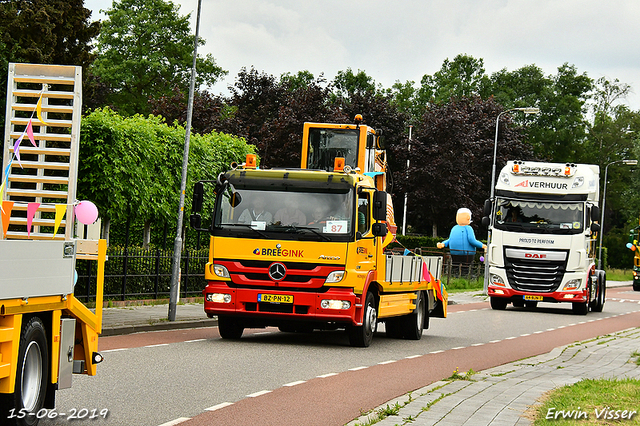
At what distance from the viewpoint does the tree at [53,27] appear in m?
28.3

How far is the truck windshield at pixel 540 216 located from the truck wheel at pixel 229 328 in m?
13.0

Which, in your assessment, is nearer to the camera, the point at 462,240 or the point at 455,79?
the point at 462,240

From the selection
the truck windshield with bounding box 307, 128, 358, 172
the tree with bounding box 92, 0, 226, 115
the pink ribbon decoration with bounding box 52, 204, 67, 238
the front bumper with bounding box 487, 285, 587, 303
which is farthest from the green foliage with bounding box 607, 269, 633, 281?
the pink ribbon decoration with bounding box 52, 204, 67, 238

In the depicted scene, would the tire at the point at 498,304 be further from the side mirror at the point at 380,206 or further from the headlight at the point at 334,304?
the headlight at the point at 334,304

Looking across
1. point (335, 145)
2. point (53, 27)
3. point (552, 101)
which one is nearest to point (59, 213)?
point (335, 145)

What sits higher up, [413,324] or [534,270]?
[534,270]

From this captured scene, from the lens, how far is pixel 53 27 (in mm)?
30078

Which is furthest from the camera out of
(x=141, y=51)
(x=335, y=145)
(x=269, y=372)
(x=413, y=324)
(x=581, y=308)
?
(x=141, y=51)

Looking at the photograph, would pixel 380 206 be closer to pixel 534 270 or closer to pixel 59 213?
pixel 59 213

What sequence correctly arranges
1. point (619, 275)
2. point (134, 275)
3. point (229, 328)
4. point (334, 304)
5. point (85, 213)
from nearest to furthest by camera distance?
point (85, 213) < point (334, 304) < point (229, 328) < point (134, 275) < point (619, 275)

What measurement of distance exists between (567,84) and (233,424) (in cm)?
8448

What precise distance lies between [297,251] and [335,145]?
9.35m

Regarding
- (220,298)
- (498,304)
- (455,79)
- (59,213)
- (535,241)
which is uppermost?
(455,79)

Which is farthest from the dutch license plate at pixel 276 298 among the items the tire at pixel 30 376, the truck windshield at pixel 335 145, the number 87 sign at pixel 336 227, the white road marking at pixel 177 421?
the truck windshield at pixel 335 145
